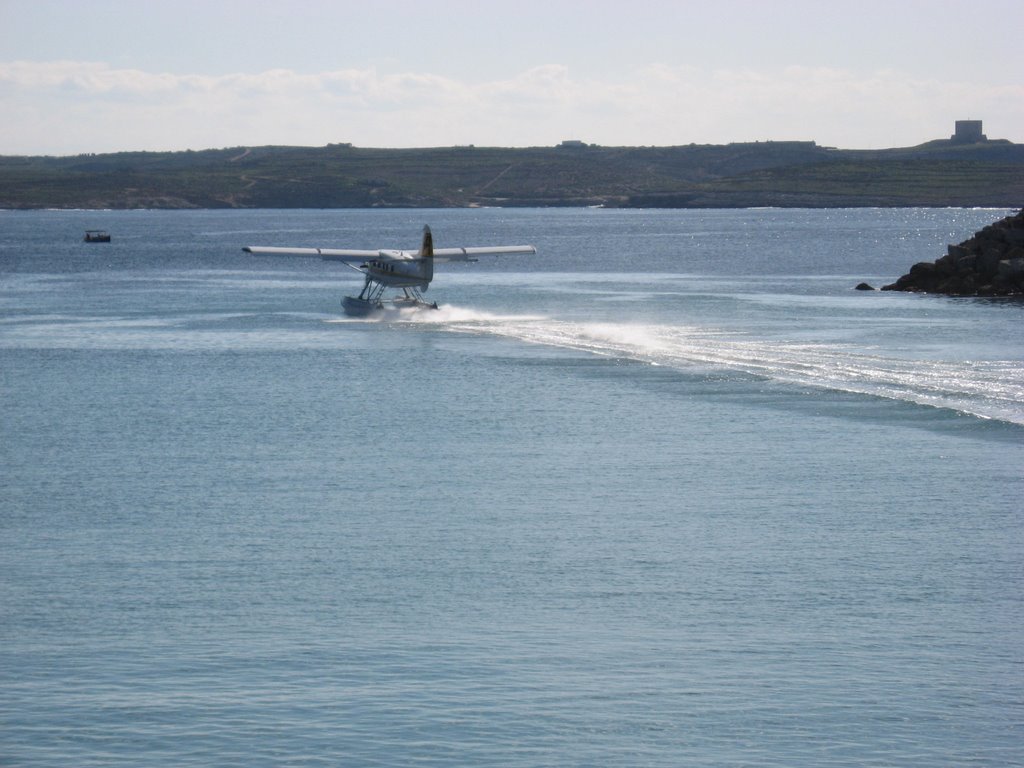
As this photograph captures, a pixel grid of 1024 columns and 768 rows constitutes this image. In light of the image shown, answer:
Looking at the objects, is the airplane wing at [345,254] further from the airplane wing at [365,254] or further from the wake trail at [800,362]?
the wake trail at [800,362]

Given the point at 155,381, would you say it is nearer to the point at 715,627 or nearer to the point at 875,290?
the point at 715,627

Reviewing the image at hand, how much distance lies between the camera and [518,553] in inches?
928

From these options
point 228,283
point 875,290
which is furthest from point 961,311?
point 228,283

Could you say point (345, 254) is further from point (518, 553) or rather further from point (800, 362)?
point (518, 553)

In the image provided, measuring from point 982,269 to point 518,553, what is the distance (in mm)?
58205

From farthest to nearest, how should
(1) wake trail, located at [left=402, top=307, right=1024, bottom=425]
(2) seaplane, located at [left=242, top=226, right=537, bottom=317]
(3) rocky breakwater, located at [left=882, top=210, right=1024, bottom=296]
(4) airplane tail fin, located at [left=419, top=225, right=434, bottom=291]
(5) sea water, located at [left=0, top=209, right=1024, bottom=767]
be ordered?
(3) rocky breakwater, located at [left=882, top=210, right=1024, bottom=296] → (2) seaplane, located at [left=242, top=226, right=537, bottom=317] → (4) airplane tail fin, located at [left=419, top=225, right=434, bottom=291] → (1) wake trail, located at [left=402, top=307, right=1024, bottom=425] → (5) sea water, located at [left=0, top=209, right=1024, bottom=767]

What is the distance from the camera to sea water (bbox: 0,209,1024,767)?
16.1 meters

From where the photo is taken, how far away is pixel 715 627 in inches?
766

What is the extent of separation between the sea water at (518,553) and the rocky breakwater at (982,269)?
1868 centimetres

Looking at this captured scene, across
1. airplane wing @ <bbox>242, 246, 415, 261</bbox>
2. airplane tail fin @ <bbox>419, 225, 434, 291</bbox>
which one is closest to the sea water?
airplane tail fin @ <bbox>419, 225, 434, 291</bbox>

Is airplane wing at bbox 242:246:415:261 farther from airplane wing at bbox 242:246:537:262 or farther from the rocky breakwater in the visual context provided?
the rocky breakwater

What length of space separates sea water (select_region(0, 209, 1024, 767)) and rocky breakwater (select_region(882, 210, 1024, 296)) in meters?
18.7

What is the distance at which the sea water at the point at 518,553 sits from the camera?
16078 mm

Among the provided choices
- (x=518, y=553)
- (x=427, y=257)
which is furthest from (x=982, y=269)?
(x=518, y=553)
